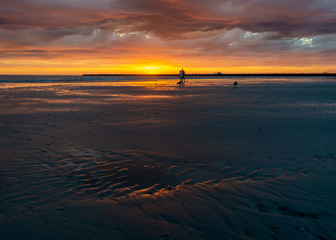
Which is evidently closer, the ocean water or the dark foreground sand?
the dark foreground sand

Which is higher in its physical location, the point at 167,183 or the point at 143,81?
the point at 143,81

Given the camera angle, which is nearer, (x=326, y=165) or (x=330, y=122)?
(x=326, y=165)

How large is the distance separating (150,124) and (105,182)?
6547 mm

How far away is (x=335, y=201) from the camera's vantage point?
480cm

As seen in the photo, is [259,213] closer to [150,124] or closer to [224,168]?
[224,168]

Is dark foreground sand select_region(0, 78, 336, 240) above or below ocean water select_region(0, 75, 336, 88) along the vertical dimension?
below

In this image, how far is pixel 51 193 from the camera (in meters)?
5.12

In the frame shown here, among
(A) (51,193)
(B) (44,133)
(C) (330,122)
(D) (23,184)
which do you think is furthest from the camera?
(C) (330,122)

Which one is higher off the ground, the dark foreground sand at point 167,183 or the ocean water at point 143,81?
the ocean water at point 143,81

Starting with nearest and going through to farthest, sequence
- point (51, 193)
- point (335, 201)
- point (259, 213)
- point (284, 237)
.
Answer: point (284, 237) → point (259, 213) → point (335, 201) → point (51, 193)

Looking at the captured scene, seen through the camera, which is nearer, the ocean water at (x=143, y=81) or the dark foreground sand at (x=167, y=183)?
the dark foreground sand at (x=167, y=183)

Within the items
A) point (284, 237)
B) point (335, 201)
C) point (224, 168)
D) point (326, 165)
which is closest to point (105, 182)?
point (224, 168)

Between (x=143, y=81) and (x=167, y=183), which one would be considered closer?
(x=167, y=183)

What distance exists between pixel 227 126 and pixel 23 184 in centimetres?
863
